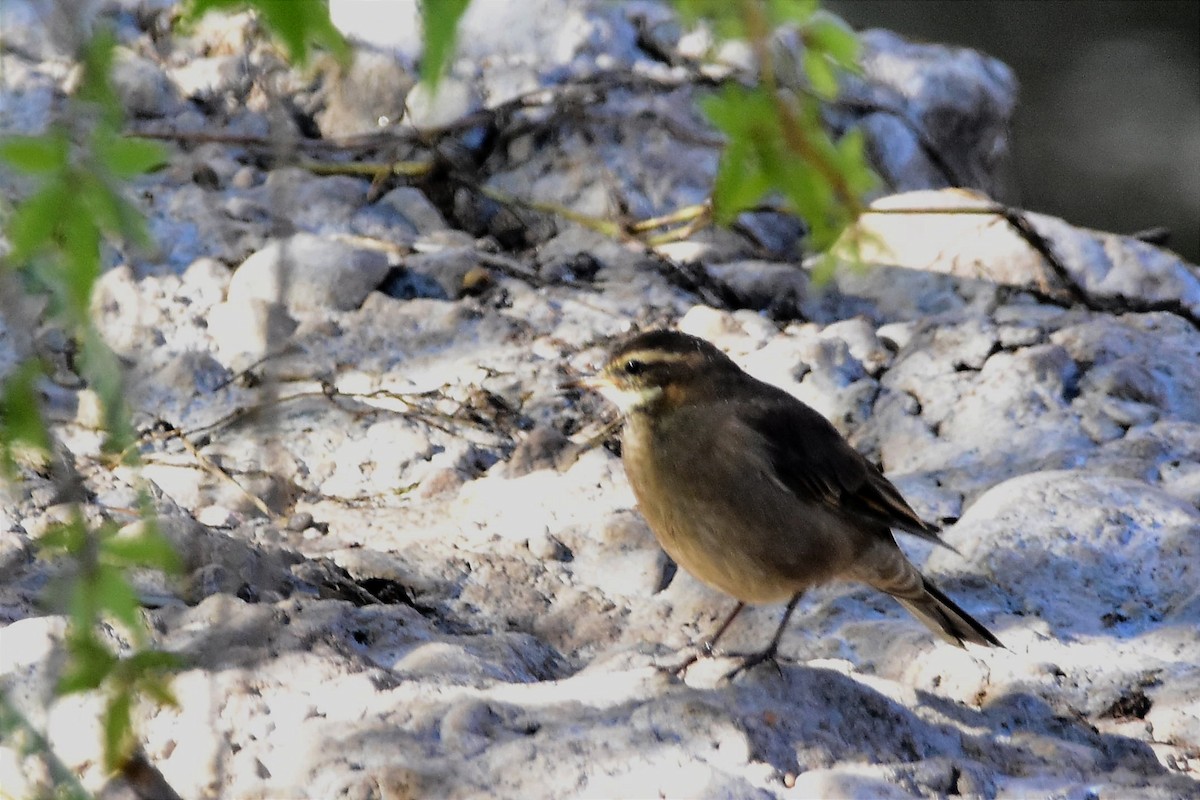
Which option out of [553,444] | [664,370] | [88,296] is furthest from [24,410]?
[553,444]

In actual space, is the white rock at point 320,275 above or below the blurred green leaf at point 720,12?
below

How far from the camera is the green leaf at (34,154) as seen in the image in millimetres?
1953

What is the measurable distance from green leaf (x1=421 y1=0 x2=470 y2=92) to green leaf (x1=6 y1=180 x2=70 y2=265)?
64 centimetres

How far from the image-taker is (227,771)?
322 cm

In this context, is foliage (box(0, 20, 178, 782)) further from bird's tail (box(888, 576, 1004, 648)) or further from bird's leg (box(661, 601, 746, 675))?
bird's tail (box(888, 576, 1004, 648))

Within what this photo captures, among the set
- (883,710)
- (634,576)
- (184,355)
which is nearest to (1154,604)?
(883,710)

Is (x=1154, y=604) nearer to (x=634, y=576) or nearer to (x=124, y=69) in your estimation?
(x=634, y=576)

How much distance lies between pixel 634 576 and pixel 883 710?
1.30 m

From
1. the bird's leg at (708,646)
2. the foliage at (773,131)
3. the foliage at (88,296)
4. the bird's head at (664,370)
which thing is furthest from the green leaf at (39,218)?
the bird's head at (664,370)

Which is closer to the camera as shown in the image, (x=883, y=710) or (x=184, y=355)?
(x=883, y=710)

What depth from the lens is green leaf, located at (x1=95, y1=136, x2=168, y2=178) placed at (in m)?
2.06

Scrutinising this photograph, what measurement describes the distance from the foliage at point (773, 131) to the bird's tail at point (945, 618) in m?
2.08

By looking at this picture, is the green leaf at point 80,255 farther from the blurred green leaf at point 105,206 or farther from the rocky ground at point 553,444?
the rocky ground at point 553,444

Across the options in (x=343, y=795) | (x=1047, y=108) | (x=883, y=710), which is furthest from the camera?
(x=1047, y=108)
